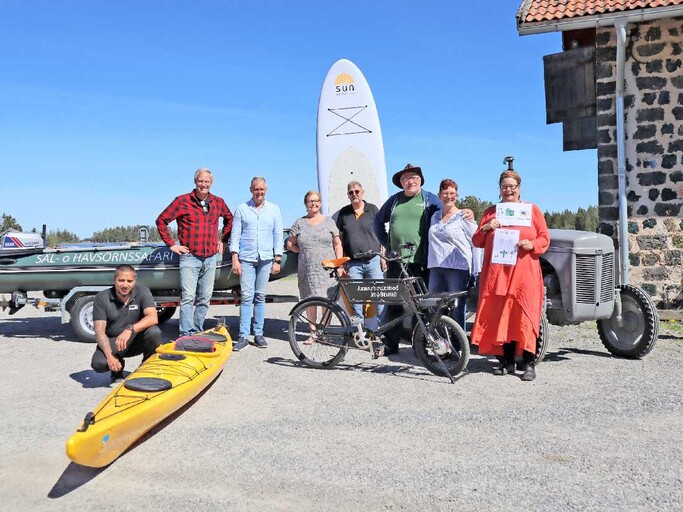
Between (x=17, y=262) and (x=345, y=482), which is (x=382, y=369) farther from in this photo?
(x=17, y=262)

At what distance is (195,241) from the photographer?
6.50m

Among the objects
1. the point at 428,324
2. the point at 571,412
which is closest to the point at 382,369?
the point at 428,324

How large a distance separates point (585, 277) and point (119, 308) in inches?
159

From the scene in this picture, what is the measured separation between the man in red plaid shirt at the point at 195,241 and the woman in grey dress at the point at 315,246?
0.97m

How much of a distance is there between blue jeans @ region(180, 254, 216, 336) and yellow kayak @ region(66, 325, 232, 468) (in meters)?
1.24

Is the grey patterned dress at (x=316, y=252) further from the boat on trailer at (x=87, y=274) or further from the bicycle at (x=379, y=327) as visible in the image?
the boat on trailer at (x=87, y=274)

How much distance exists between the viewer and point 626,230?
8055mm

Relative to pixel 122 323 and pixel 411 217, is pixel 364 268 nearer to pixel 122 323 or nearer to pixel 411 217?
pixel 411 217

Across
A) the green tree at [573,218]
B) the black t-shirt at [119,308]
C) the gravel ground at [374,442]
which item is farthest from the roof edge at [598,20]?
the green tree at [573,218]

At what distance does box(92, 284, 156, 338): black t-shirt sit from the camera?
15.7 feet

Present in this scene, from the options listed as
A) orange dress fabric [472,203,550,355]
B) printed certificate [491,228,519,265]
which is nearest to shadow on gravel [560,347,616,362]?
orange dress fabric [472,203,550,355]

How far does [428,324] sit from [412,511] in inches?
105

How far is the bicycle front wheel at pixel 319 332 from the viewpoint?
5.58 meters

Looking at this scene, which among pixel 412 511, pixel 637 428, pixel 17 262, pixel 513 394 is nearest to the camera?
pixel 412 511
